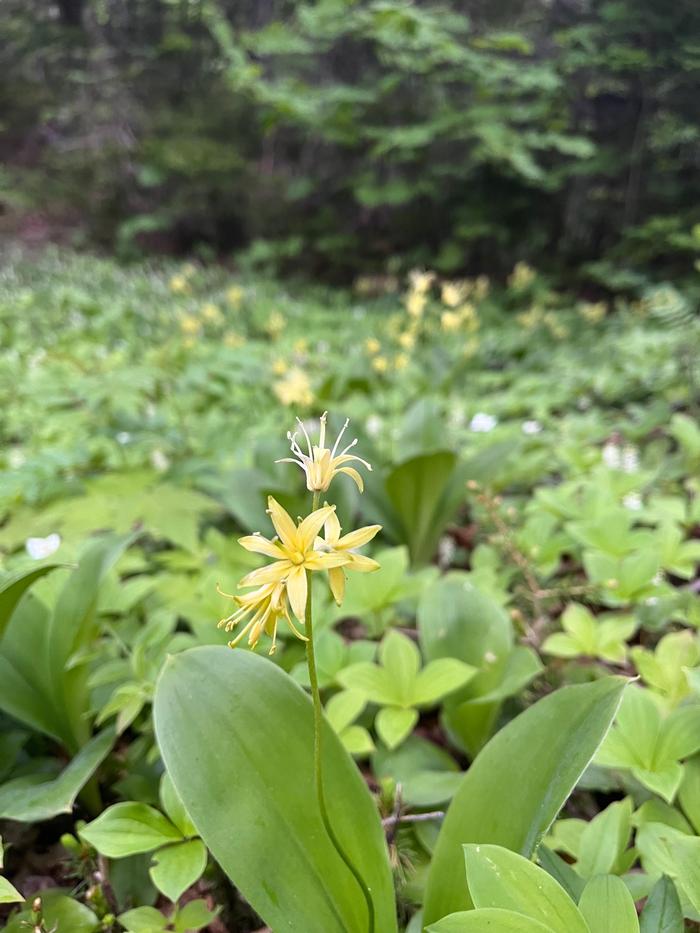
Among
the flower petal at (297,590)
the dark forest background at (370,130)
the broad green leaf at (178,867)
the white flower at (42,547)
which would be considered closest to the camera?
the flower petal at (297,590)

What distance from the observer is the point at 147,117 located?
903cm

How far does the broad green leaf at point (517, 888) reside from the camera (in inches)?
23.5

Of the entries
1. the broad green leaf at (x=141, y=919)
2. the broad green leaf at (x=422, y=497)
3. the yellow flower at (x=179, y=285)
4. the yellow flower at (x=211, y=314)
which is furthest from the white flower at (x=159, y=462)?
the yellow flower at (x=179, y=285)

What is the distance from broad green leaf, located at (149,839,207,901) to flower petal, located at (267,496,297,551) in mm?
542

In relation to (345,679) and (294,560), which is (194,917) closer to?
(345,679)

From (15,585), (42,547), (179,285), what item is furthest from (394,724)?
(179,285)

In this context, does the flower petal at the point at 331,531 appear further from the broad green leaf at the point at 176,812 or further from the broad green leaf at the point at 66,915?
the broad green leaf at the point at 66,915

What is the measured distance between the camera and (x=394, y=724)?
1069 mm

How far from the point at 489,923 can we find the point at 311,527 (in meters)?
0.42

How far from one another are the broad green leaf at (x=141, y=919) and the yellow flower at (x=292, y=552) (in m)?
0.61

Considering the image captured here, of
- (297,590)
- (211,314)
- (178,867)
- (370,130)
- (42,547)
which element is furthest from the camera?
(370,130)

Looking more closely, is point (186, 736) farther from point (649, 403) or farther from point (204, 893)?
point (649, 403)

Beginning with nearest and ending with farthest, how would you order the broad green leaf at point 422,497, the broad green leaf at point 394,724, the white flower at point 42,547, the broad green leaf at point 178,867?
the broad green leaf at point 178,867 → the broad green leaf at point 394,724 → the white flower at point 42,547 → the broad green leaf at point 422,497

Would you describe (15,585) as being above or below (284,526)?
below
